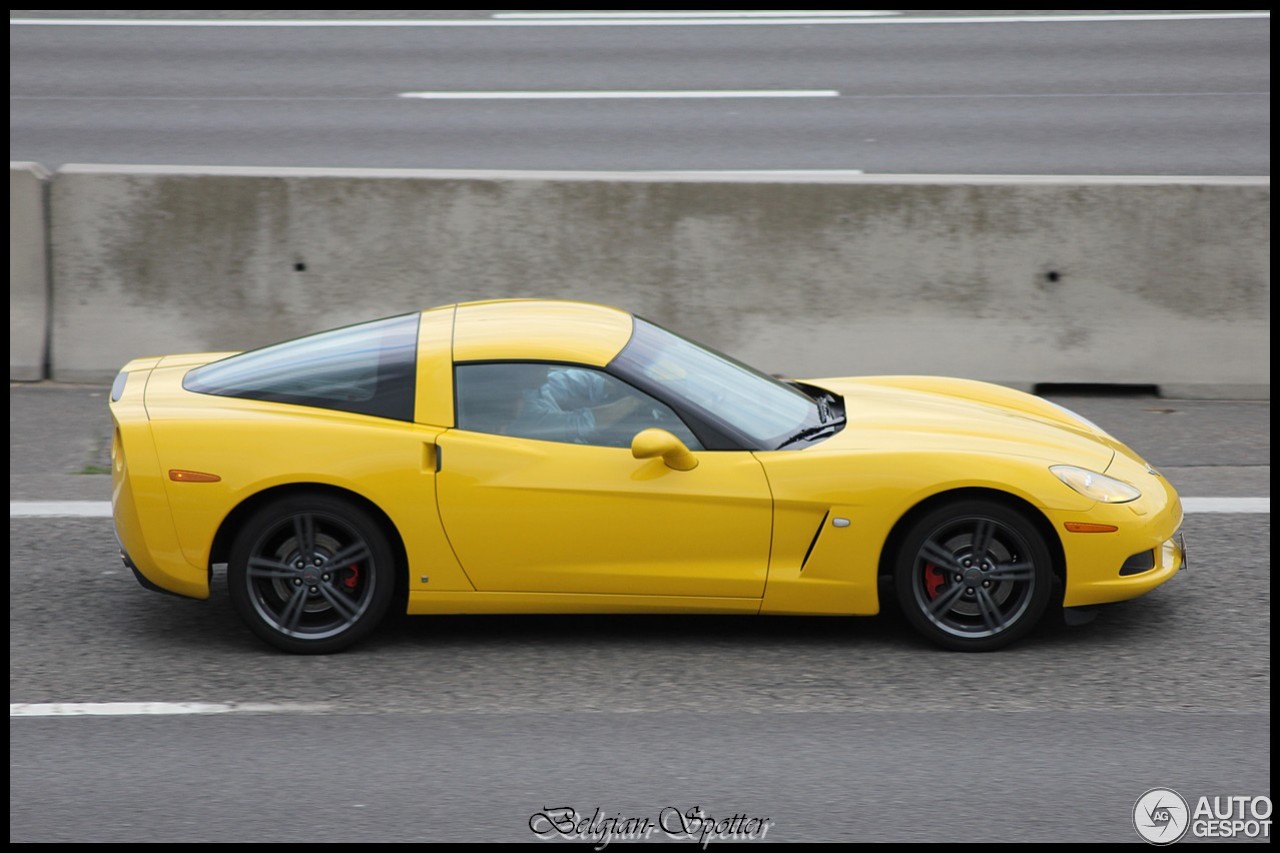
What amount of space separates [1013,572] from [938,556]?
0.92ft

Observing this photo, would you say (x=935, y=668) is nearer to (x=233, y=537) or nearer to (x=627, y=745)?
(x=627, y=745)

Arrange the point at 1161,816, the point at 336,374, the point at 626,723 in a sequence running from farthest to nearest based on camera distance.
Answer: the point at 336,374 < the point at 626,723 < the point at 1161,816

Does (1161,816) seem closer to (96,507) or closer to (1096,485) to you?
(1096,485)

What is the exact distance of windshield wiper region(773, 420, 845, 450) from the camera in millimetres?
5461

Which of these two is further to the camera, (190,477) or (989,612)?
(989,612)

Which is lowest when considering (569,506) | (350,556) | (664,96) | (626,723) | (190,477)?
(626,723)

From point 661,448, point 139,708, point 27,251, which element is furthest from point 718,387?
point 27,251

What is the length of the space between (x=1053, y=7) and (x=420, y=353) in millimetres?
16559

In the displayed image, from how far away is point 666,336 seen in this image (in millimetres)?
5973

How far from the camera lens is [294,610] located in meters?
5.30

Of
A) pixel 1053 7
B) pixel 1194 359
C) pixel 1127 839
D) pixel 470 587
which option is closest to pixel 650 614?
pixel 470 587

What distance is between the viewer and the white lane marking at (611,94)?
16.2m

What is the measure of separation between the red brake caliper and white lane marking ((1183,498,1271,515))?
2.38m

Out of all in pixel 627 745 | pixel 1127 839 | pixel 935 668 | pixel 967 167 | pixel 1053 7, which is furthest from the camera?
pixel 1053 7
